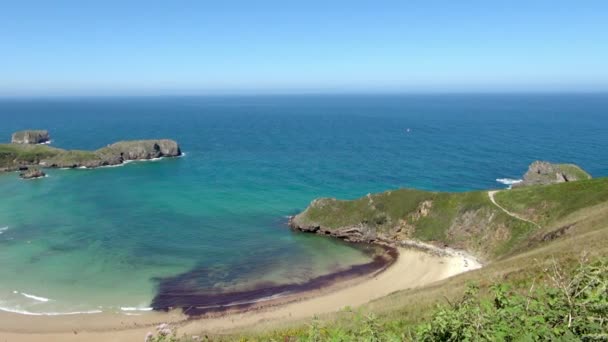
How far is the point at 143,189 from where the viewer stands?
372 feet

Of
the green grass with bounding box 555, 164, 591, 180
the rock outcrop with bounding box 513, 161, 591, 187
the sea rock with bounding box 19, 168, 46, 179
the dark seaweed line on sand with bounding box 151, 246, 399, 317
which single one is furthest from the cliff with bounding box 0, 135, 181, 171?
the green grass with bounding box 555, 164, 591, 180

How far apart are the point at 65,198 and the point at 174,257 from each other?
175 feet

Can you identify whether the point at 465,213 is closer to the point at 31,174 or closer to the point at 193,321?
the point at 193,321

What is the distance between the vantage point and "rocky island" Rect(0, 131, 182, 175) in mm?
140375

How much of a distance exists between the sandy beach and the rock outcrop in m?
58.9

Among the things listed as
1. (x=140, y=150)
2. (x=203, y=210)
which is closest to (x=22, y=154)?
(x=140, y=150)

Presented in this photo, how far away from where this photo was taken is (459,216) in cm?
7288

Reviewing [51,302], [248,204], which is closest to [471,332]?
[51,302]

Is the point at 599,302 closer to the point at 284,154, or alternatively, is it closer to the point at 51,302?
the point at 51,302

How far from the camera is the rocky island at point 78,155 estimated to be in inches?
A: 5527

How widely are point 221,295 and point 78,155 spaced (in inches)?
4469

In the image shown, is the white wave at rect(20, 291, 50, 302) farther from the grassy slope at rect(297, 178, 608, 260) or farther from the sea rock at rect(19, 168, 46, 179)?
the sea rock at rect(19, 168, 46, 179)

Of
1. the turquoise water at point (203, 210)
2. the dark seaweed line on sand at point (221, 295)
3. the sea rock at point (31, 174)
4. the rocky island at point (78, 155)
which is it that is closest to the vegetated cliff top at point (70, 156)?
the rocky island at point (78, 155)

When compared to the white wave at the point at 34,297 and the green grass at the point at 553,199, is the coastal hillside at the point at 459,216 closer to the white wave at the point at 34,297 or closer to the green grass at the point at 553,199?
the green grass at the point at 553,199
